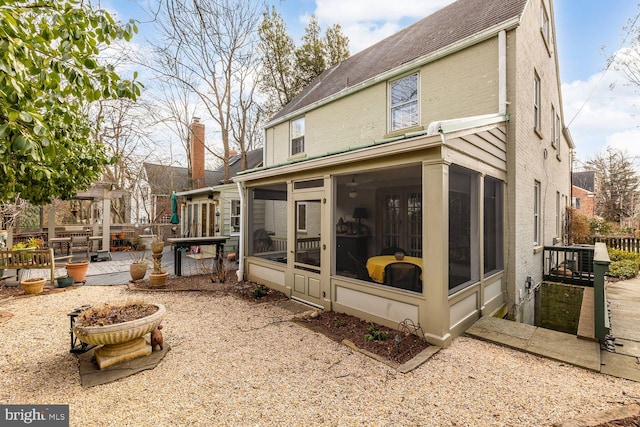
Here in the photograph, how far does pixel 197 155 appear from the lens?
17.9 m

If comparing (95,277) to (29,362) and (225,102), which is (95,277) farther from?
(225,102)

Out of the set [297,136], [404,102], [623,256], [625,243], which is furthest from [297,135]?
[625,243]

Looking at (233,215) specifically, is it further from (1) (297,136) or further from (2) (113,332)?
(2) (113,332)

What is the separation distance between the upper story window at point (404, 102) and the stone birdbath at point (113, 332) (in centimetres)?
707

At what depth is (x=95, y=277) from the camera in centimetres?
902

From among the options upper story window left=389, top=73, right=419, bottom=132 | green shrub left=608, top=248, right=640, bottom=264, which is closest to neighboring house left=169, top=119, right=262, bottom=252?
upper story window left=389, top=73, right=419, bottom=132

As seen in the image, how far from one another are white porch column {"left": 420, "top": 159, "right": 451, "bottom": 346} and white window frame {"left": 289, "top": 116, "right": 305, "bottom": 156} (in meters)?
7.64

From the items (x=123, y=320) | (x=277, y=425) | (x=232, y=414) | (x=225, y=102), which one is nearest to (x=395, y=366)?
(x=277, y=425)

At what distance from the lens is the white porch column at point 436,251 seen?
410cm

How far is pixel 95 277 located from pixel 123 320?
6903 mm

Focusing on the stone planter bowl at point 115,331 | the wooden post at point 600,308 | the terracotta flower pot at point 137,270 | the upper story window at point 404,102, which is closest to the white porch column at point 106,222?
the terracotta flower pot at point 137,270

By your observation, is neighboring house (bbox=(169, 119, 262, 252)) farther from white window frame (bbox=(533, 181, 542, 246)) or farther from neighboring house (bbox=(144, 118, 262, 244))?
white window frame (bbox=(533, 181, 542, 246))

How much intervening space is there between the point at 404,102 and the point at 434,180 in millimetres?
4681

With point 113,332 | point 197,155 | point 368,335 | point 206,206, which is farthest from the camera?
point 197,155
